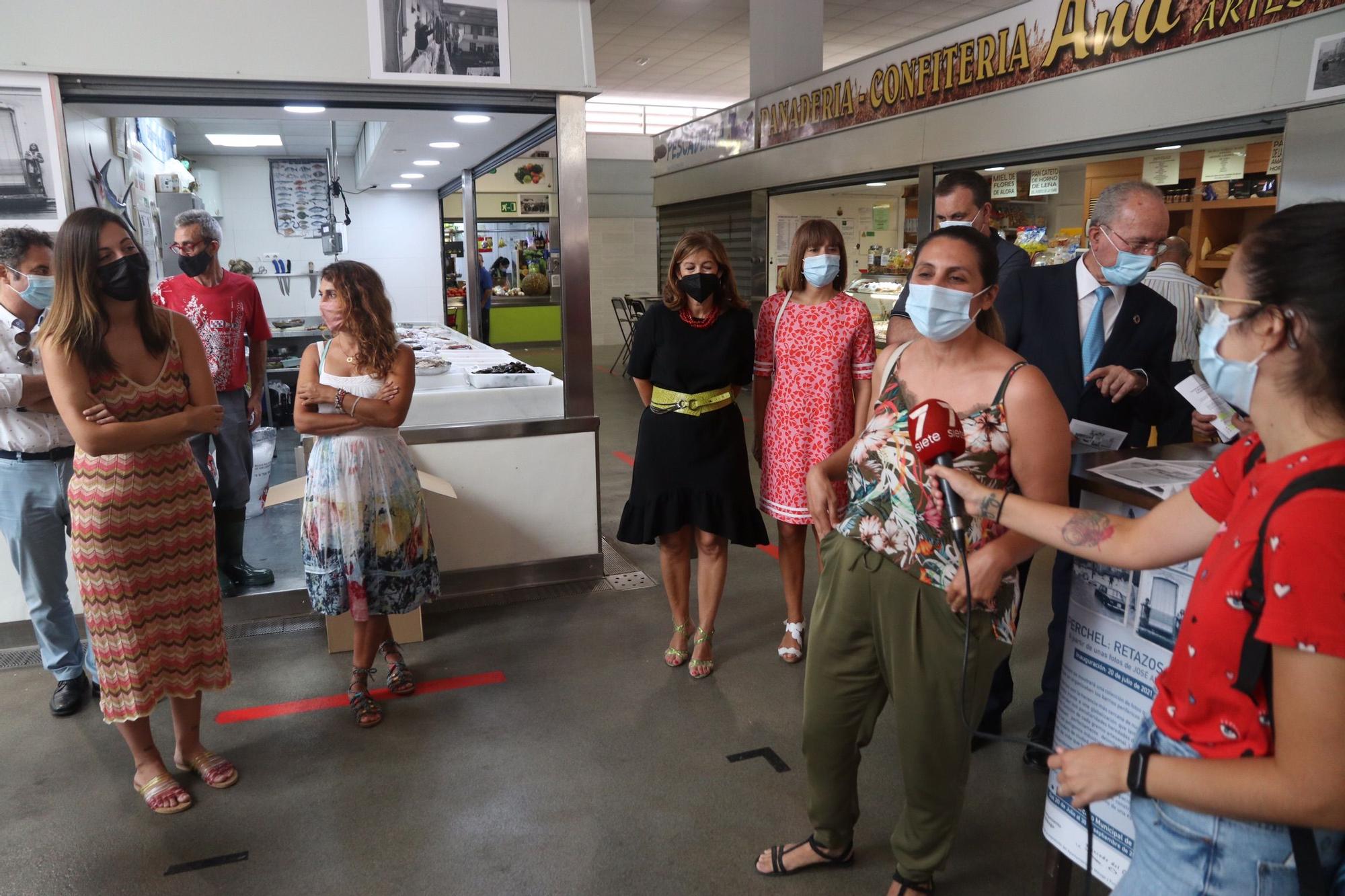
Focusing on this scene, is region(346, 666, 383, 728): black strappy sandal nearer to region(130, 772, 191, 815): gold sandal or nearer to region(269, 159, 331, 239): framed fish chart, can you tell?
region(130, 772, 191, 815): gold sandal

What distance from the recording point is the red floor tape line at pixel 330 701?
307cm

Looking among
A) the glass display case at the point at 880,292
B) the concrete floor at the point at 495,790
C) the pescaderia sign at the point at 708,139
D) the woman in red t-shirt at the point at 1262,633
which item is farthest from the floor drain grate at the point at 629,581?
the pescaderia sign at the point at 708,139

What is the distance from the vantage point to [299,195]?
9.05m

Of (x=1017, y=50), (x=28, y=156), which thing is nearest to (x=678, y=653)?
(x=28, y=156)

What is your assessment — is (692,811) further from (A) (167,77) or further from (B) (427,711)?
(A) (167,77)

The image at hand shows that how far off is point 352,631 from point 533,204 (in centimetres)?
1090

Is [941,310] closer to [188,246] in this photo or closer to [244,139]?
[188,246]

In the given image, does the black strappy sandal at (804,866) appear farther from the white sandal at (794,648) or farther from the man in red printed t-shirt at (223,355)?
the man in red printed t-shirt at (223,355)

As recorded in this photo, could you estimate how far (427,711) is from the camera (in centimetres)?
308

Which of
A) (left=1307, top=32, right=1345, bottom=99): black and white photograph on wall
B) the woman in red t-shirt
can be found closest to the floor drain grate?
the woman in red t-shirt

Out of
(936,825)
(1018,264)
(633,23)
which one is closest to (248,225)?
(633,23)

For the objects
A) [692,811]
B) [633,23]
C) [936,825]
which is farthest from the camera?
[633,23]

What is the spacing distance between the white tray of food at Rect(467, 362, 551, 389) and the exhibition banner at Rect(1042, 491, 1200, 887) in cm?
292

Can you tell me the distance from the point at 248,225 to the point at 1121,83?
8.17m
